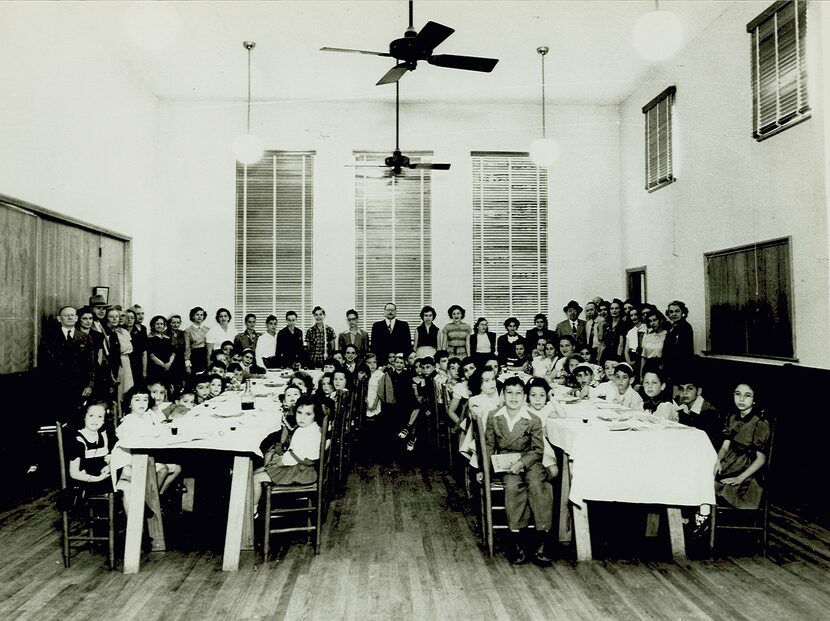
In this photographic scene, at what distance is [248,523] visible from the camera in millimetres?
4188

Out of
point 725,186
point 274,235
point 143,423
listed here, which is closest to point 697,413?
point 725,186

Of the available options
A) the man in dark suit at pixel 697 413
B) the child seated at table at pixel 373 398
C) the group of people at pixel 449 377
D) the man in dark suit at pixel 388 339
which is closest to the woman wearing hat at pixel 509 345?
the group of people at pixel 449 377

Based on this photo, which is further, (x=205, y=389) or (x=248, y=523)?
(x=205, y=389)

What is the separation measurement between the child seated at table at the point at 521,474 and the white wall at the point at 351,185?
20.3 ft

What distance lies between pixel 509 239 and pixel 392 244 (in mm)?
1943

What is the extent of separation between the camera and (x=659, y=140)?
29.5 ft

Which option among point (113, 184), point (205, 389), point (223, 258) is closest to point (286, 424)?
point (205, 389)

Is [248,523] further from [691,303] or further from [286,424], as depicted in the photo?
[691,303]

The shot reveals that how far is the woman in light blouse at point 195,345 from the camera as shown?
855 cm

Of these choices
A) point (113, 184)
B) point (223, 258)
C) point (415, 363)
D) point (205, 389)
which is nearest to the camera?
point (205, 389)

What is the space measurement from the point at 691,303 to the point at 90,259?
7517mm

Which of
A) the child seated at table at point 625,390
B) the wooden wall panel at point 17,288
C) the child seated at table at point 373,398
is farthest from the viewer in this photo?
the child seated at table at point 373,398

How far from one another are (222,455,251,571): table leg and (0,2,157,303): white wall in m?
3.91

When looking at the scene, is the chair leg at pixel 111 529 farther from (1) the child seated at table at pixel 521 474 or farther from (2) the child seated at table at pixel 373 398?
(2) the child seated at table at pixel 373 398
